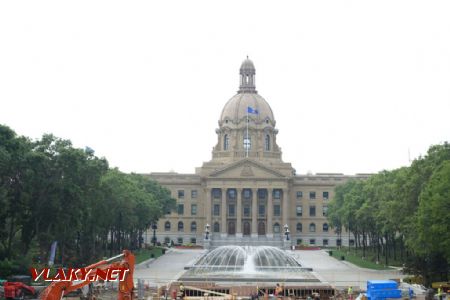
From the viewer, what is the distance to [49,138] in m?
69.1

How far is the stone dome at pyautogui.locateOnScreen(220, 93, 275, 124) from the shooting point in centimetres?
16225

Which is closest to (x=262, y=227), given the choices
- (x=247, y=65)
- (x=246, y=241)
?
(x=246, y=241)

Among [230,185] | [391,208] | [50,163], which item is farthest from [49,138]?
[230,185]

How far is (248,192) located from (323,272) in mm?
74324

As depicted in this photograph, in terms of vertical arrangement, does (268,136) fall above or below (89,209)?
above

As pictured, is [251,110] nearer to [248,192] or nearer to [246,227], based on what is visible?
[248,192]

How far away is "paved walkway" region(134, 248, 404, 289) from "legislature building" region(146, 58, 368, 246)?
43.5 m

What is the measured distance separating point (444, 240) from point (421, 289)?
5.02 meters

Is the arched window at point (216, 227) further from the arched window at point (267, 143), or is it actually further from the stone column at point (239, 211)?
the arched window at point (267, 143)

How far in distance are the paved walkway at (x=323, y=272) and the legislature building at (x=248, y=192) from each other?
4355cm

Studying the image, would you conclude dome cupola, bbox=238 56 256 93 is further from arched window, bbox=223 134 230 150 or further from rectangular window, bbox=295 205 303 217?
rectangular window, bbox=295 205 303 217

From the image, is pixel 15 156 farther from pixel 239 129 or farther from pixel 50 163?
pixel 239 129

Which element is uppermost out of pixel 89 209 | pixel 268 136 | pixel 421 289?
pixel 268 136

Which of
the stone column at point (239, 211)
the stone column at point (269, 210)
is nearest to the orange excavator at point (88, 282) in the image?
the stone column at point (239, 211)
